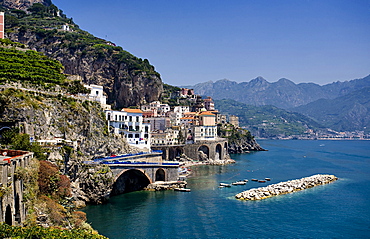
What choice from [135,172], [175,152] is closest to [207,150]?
[175,152]

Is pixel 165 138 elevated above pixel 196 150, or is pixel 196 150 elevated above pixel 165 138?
pixel 165 138

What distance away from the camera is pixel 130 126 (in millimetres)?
70188

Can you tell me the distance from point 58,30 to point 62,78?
67.2 m

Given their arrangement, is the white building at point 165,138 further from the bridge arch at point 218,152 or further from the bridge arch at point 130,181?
the bridge arch at point 130,181

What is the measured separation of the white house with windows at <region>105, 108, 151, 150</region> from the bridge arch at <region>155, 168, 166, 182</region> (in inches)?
556

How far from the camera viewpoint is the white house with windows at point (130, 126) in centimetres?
6581

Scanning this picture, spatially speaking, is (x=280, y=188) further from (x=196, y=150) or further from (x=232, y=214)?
(x=196, y=150)

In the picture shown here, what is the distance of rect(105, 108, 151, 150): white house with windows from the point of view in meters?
65.8

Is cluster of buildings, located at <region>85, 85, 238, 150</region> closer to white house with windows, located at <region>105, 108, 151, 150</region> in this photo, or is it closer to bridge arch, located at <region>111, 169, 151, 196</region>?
white house with windows, located at <region>105, 108, 151, 150</region>

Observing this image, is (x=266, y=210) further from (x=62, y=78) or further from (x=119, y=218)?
(x=62, y=78)

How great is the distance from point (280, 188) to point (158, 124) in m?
51.3

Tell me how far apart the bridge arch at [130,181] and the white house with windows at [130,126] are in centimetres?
1424

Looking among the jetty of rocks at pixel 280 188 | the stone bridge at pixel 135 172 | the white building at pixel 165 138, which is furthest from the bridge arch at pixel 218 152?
the stone bridge at pixel 135 172

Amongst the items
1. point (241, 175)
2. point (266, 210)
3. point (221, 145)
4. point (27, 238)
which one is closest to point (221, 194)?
point (266, 210)
